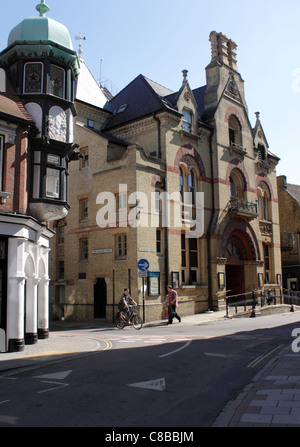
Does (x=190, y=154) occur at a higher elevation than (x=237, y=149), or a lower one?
lower

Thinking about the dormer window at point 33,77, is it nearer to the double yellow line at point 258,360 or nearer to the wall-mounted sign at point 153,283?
the double yellow line at point 258,360

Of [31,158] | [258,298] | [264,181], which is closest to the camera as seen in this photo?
[31,158]

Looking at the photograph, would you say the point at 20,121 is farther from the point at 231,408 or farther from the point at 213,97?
Result: the point at 213,97

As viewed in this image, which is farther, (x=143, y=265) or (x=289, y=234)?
(x=289, y=234)

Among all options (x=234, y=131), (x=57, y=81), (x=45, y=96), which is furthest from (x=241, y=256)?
(x=45, y=96)

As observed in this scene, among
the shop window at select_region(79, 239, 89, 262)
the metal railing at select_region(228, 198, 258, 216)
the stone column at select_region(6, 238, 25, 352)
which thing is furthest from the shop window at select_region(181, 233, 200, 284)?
the stone column at select_region(6, 238, 25, 352)

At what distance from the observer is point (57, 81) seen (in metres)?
15.8

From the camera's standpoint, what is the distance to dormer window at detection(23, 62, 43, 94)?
15242 millimetres

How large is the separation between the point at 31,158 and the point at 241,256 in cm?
2113

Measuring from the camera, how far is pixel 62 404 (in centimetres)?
665

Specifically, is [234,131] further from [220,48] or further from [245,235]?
[245,235]

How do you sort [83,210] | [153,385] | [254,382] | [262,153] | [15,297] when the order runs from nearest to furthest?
1. [153,385]
2. [254,382]
3. [15,297]
4. [83,210]
5. [262,153]

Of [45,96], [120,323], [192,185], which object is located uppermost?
[45,96]

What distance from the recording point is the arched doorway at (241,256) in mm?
31047
